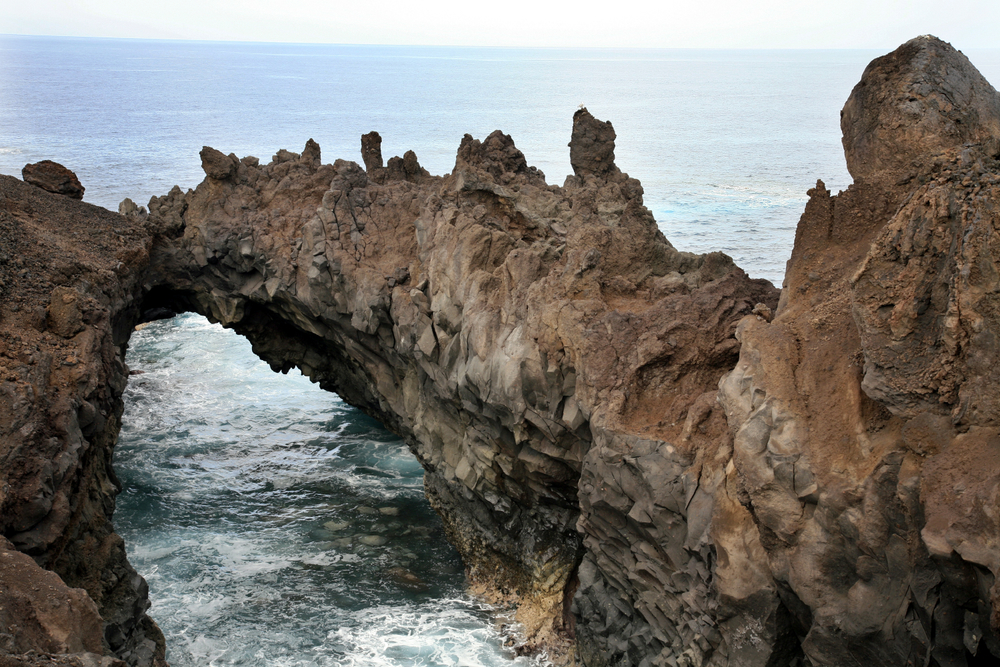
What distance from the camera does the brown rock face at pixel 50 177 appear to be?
67.5 ft

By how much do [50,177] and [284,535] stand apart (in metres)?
9.91

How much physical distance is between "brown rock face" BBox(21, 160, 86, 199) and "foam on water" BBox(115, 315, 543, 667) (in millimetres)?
7076

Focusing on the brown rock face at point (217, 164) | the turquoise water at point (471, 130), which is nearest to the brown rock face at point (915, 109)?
the brown rock face at point (217, 164)

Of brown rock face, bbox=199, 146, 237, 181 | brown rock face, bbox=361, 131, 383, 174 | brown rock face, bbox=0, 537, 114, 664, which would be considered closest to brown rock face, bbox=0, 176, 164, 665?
brown rock face, bbox=0, 537, 114, 664

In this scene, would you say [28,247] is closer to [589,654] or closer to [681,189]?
[589,654]

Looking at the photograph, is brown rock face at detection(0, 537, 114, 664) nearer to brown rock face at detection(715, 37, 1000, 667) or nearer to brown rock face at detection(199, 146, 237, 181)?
brown rock face at detection(715, 37, 1000, 667)

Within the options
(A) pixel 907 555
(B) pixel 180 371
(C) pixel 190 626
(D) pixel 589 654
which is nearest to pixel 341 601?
(C) pixel 190 626

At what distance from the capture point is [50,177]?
20625mm

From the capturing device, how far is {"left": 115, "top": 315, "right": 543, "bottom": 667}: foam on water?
1565 centimetres

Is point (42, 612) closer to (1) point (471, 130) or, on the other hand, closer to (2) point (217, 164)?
(2) point (217, 164)

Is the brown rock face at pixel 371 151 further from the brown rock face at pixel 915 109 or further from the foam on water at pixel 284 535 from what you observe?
the brown rock face at pixel 915 109

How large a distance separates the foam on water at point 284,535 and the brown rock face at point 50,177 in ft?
23.2

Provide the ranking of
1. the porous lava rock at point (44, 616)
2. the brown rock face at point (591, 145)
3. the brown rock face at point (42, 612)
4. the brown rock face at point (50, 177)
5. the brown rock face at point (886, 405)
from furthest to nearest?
the brown rock face at point (50, 177), the brown rock face at point (591, 145), the brown rock face at point (42, 612), the porous lava rock at point (44, 616), the brown rock face at point (886, 405)

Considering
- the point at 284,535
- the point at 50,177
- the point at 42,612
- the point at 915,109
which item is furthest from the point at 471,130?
the point at 42,612
